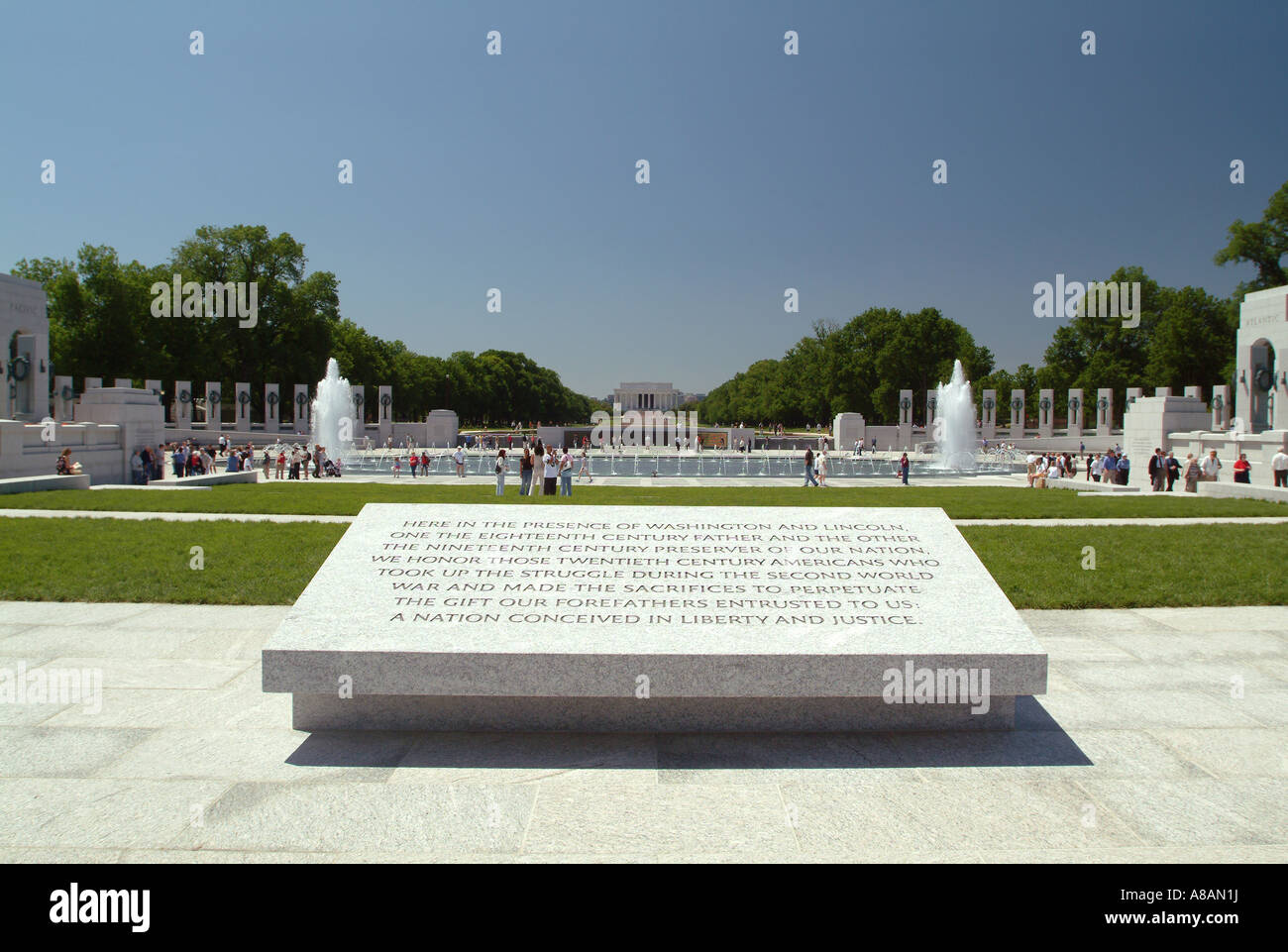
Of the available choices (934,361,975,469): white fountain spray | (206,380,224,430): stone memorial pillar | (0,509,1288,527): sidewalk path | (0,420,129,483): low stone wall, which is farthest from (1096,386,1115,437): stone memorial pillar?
(206,380,224,430): stone memorial pillar

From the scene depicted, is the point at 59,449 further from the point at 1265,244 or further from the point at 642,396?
the point at 642,396

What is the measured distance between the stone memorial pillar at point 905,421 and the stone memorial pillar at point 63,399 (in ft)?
205

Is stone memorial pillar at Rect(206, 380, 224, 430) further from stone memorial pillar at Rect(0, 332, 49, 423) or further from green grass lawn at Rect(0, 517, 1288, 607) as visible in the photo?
green grass lawn at Rect(0, 517, 1288, 607)

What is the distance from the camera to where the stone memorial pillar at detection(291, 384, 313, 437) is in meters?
70.1

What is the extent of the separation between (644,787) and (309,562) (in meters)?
8.33

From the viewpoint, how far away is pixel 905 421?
7706 centimetres

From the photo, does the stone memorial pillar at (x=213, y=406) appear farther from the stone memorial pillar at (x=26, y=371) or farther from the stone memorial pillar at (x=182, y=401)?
A: the stone memorial pillar at (x=26, y=371)

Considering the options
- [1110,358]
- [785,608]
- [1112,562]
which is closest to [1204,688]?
[785,608]

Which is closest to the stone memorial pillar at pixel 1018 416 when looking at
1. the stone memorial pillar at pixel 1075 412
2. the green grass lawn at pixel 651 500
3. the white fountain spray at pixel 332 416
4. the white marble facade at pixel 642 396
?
the stone memorial pillar at pixel 1075 412

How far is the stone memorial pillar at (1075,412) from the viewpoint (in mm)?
72125

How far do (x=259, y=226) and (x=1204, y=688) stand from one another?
78716 mm

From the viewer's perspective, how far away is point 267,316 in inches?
2889

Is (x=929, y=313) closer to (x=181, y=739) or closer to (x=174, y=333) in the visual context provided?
(x=174, y=333)
